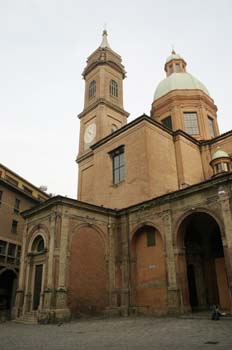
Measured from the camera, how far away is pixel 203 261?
19.5 m

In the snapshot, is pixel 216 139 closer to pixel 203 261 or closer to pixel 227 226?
pixel 203 261

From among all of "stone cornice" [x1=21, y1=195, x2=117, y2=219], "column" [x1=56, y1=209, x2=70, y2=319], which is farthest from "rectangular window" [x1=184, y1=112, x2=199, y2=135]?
"column" [x1=56, y1=209, x2=70, y2=319]

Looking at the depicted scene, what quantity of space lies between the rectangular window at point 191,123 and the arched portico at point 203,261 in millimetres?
14030

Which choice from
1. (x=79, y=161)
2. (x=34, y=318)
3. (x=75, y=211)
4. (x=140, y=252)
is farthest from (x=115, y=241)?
(x=79, y=161)

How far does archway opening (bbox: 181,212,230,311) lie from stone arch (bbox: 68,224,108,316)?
5581mm

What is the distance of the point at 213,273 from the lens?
1908 centimetres

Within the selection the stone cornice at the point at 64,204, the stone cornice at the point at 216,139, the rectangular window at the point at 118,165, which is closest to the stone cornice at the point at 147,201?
the stone cornice at the point at 64,204

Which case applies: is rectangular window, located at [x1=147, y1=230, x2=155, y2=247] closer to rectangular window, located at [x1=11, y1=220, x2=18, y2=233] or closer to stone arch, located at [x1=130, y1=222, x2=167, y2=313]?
stone arch, located at [x1=130, y1=222, x2=167, y2=313]

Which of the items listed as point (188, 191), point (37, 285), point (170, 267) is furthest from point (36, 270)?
point (188, 191)

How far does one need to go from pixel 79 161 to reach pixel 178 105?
12.5 m

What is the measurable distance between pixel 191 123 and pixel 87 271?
19.8 m

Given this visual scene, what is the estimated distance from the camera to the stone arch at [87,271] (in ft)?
59.0

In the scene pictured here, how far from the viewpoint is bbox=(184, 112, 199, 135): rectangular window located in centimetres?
3121

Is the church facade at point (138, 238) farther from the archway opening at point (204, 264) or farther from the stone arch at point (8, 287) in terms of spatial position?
the stone arch at point (8, 287)
